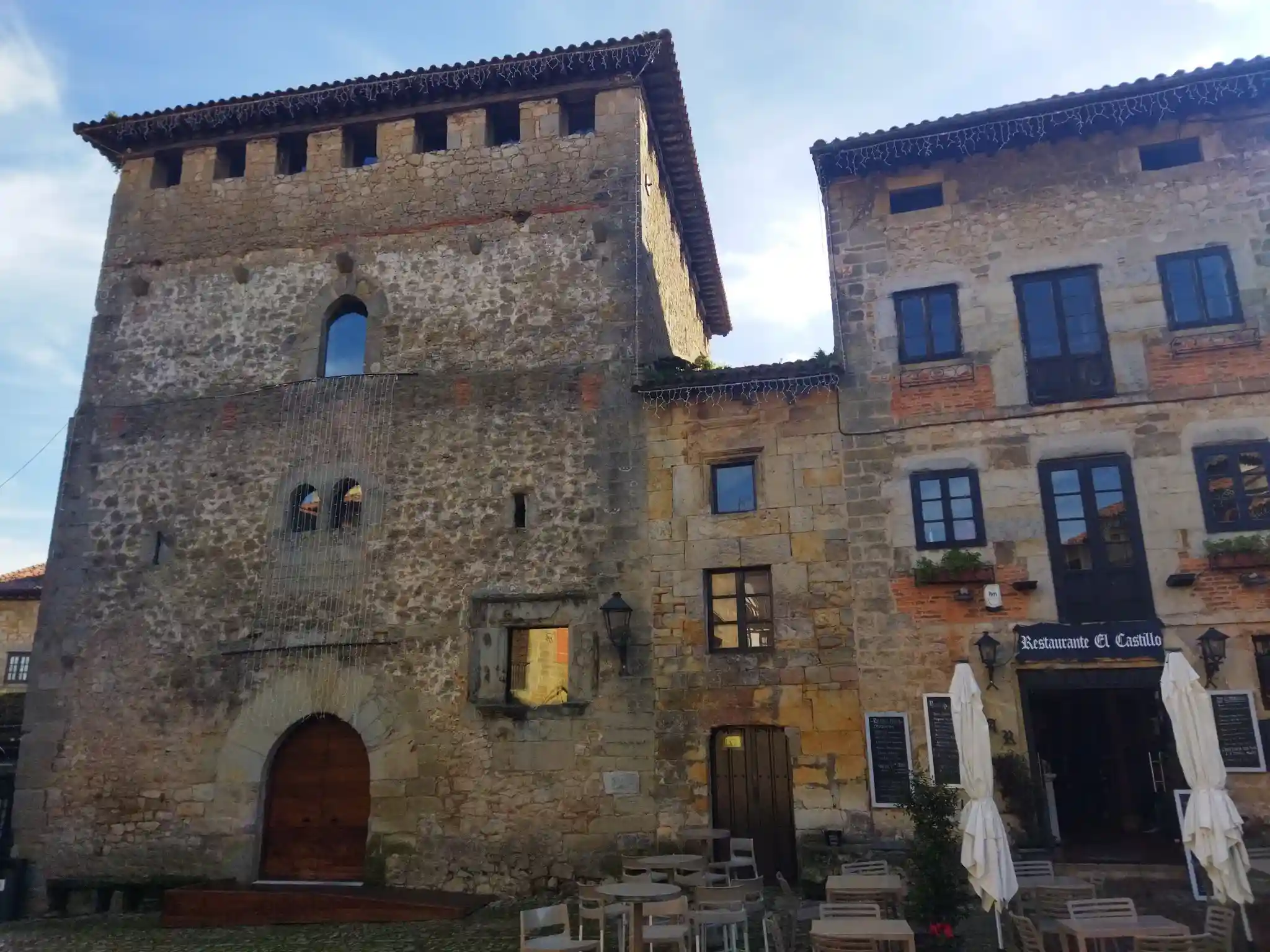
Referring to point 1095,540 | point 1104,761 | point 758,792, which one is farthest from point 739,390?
point 1104,761

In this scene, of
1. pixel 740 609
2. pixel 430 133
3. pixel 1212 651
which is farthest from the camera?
pixel 430 133

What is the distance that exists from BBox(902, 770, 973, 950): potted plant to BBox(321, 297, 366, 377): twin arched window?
10.7 m

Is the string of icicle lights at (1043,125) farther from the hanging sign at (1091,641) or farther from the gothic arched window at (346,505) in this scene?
the gothic arched window at (346,505)

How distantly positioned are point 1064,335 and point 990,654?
4.42 metres

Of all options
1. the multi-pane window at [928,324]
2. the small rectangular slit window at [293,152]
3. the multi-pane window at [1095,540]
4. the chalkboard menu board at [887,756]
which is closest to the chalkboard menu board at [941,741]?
the chalkboard menu board at [887,756]

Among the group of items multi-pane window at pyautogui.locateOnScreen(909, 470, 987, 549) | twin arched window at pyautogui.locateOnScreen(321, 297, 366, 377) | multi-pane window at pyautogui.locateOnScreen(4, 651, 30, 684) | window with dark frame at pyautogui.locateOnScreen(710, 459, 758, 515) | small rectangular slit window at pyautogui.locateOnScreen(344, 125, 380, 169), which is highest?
small rectangular slit window at pyautogui.locateOnScreen(344, 125, 380, 169)

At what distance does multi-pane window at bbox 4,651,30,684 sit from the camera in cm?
2241

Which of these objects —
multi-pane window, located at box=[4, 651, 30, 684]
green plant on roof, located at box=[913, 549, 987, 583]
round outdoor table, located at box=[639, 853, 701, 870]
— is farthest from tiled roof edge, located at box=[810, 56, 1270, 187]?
multi-pane window, located at box=[4, 651, 30, 684]

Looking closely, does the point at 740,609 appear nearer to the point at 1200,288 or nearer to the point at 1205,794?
the point at 1205,794

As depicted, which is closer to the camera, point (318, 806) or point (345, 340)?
point (318, 806)

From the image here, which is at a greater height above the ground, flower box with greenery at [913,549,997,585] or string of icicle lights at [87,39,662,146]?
string of icicle lights at [87,39,662,146]

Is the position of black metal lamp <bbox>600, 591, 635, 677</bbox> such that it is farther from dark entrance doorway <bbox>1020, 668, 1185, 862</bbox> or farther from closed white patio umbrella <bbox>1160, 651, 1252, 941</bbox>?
closed white patio umbrella <bbox>1160, 651, 1252, 941</bbox>

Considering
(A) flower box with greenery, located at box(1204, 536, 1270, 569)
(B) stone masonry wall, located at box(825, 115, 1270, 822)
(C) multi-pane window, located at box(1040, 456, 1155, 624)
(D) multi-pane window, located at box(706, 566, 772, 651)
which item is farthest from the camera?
(D) multi-pane window, located at box(706, 566, 772, 651)

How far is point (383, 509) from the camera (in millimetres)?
14227
